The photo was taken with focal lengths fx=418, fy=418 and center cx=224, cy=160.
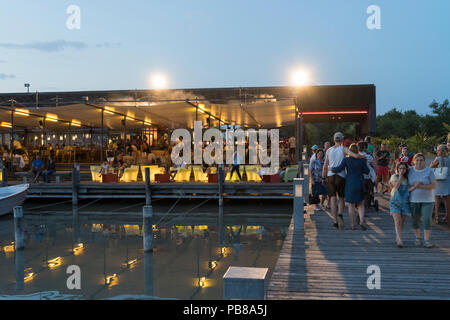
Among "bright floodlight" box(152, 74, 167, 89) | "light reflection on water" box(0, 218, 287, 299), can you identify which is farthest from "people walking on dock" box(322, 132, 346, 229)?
"bright floodlight" box(152, 74, 167, 89)

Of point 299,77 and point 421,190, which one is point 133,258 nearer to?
point 421,190

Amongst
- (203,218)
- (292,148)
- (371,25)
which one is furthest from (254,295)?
(292,148)

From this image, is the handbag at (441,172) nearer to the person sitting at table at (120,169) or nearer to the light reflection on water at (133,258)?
the light reflection on water at (133,258)

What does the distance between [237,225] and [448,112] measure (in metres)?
50.8

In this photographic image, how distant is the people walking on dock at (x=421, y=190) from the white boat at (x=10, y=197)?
487 inches

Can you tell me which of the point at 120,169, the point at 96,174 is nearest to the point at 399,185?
the point at 96,174

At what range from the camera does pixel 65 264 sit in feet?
25.7

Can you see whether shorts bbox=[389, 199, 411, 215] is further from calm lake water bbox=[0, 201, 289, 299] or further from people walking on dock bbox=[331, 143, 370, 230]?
calm lake water bbox=[0, 201, 289, 299]

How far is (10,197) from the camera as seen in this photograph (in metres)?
13.6

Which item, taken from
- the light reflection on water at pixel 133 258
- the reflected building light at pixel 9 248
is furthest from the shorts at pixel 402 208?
the reflected building light at pixel 9 248

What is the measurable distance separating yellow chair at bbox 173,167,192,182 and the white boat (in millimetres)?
5191

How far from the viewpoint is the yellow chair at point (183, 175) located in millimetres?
15607

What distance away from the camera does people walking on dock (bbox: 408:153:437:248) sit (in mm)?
5691
